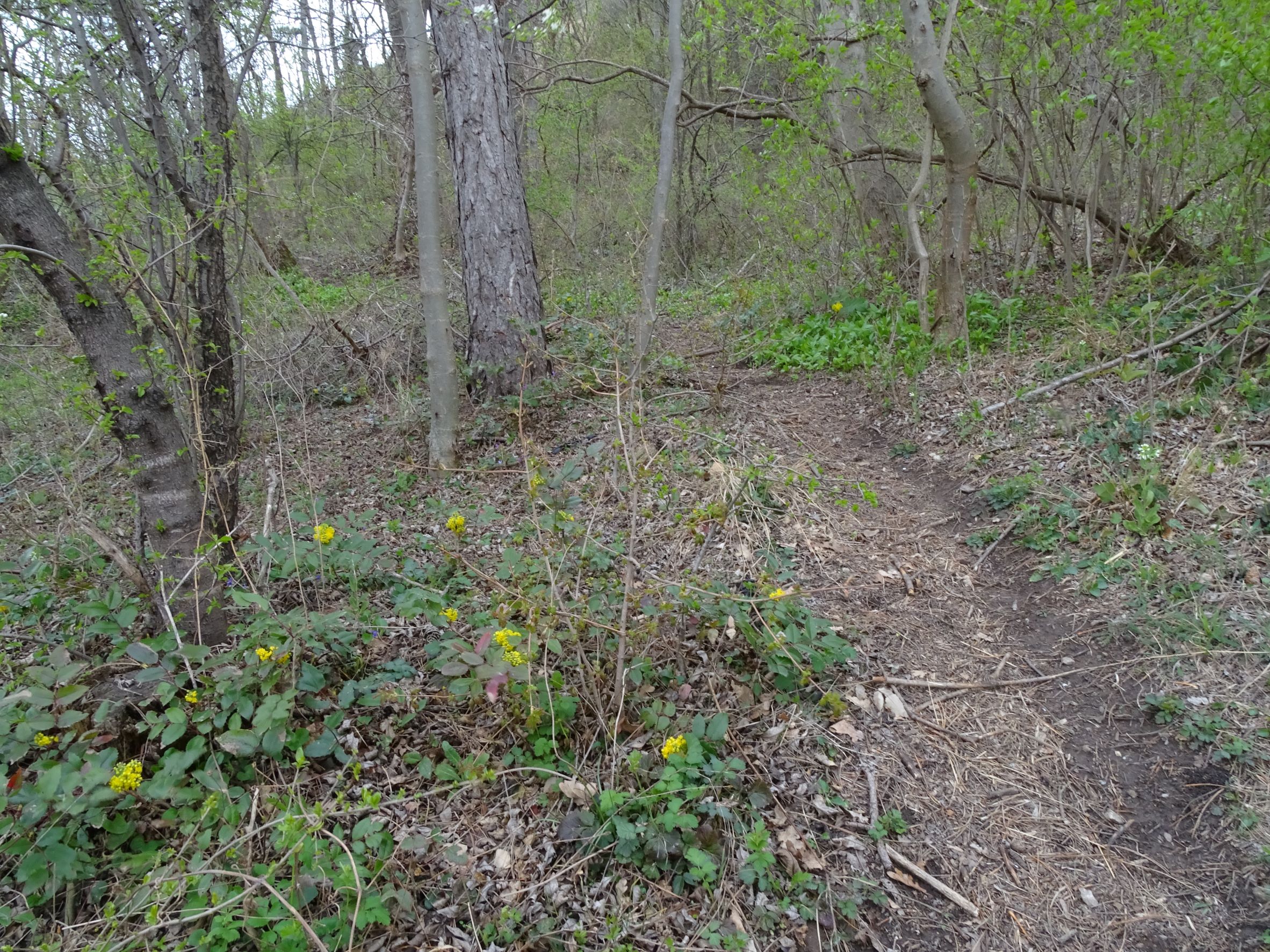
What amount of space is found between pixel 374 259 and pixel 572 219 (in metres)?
Answer: 3.94

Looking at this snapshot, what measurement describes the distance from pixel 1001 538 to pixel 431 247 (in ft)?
13.9

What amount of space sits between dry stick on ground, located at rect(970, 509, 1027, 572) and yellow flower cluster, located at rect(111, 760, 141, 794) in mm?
3907

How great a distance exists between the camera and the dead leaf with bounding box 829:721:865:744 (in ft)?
9.21

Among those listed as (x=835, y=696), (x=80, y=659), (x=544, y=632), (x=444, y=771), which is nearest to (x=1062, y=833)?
(x=835, y=696)

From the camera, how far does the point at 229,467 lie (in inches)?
136

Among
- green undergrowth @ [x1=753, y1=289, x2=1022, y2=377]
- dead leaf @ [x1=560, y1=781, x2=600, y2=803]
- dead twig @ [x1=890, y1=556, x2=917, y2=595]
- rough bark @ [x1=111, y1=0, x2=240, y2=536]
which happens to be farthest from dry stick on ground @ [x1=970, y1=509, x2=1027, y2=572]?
rough bark @ [x1=111, y1=0, x2=240, y2=536]

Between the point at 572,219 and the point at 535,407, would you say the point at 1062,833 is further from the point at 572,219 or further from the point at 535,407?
the point at 572,219

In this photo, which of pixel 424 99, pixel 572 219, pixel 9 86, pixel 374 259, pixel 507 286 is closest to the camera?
pixel 9 86

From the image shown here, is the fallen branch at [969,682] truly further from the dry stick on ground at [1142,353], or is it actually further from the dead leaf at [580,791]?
the dry stick on ground at [1142,353]

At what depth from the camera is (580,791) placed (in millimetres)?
2422

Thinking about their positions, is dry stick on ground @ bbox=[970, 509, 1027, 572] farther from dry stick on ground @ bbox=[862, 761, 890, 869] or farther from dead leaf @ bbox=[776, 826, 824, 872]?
dead leaf @ bbox=[776, 826, 824, 872]

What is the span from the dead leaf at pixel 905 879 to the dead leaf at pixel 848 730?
1.65 ft

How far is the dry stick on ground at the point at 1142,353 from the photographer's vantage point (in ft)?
14.3

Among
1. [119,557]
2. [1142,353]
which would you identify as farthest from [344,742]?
[1142,353]
